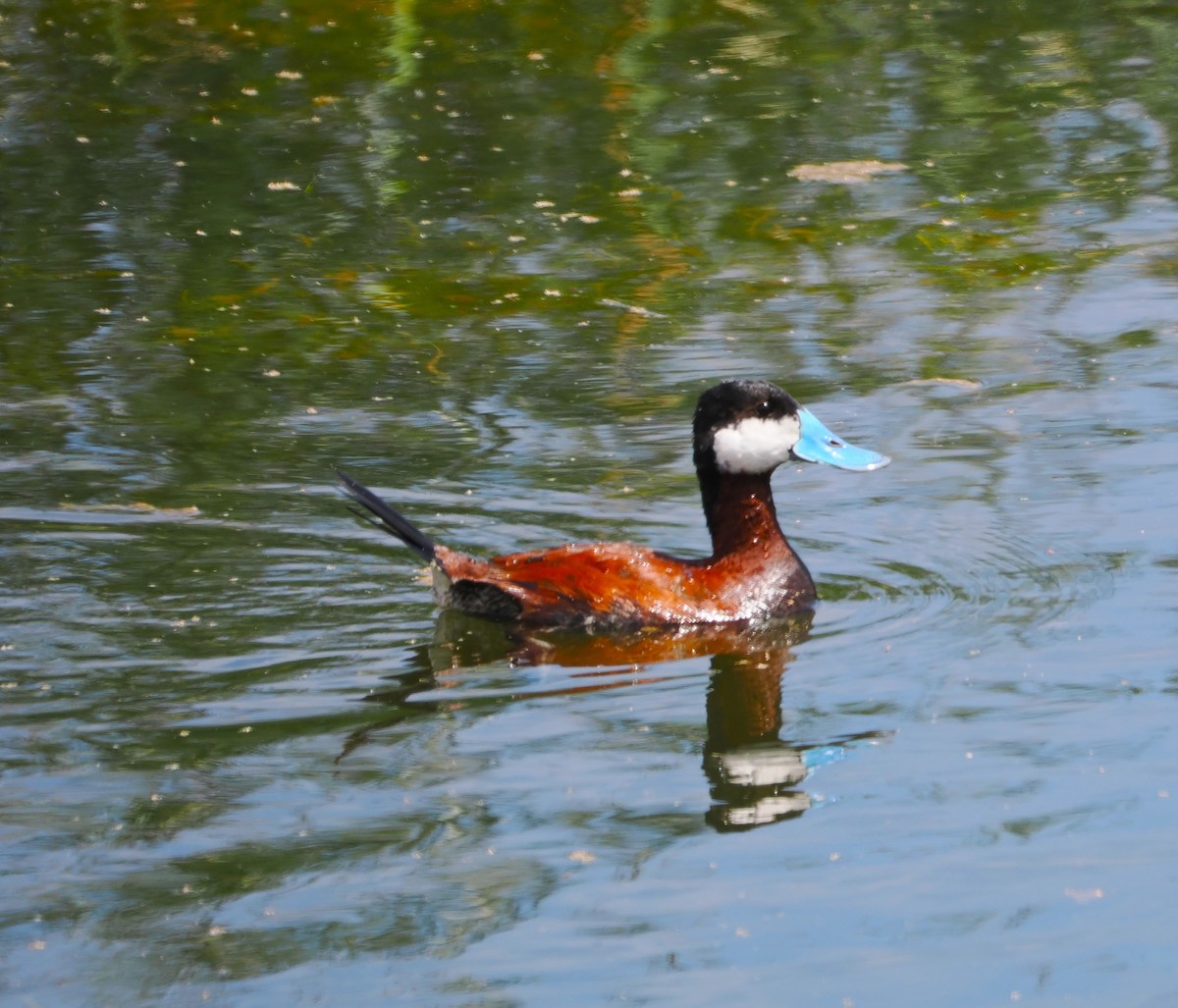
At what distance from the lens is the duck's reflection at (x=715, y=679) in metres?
5.72

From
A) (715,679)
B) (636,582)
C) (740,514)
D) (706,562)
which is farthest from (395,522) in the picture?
(715,679)

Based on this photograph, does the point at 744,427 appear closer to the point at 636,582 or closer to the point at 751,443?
the point at 751,443

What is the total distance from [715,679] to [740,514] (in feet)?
3.26

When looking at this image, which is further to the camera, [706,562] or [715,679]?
[706,562]

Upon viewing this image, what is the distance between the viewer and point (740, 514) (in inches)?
298

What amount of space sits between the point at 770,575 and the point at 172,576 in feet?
6.94

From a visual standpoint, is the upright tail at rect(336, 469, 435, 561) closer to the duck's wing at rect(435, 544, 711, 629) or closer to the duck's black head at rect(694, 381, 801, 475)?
the duck's wing at rect(435, 544, 711, 629)

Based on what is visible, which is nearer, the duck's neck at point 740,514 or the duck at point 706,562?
the duck at point 706,562

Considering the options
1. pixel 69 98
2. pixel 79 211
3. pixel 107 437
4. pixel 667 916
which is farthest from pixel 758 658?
pixel 69 98

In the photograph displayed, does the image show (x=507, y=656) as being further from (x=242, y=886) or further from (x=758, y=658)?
(x=242, y=886)

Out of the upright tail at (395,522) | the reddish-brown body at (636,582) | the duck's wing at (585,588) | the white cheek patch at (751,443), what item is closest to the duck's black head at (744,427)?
the white cheek patch at (751,443)

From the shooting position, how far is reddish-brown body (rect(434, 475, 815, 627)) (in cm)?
722

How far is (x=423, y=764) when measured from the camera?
5.92m

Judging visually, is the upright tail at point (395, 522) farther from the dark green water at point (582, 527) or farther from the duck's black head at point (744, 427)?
the duck's black head at point (744, 427)
